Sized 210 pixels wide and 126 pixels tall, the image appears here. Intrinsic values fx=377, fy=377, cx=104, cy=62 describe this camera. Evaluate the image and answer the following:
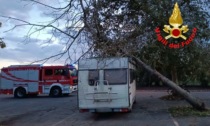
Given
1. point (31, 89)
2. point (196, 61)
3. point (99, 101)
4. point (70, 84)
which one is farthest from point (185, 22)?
point (31, 89)

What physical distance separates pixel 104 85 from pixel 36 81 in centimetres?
1736

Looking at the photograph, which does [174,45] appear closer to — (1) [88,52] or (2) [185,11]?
(2) [185,11]

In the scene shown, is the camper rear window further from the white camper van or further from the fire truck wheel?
the fire truck wheel

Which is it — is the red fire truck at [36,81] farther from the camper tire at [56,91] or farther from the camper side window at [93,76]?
the camper side window at [93,76]

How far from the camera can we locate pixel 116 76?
17703 mm

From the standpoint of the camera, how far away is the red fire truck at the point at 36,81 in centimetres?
3347

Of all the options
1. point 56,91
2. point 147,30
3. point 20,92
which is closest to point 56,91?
point 56,91

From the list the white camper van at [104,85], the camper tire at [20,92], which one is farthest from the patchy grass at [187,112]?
the camper tire at [20,92]

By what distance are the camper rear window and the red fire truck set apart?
15842 mm

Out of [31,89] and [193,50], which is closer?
[193,50]

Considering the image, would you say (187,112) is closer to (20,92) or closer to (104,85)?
(104,85)

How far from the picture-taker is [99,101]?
57.3 feet

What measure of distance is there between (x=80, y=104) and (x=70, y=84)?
52.3 ft

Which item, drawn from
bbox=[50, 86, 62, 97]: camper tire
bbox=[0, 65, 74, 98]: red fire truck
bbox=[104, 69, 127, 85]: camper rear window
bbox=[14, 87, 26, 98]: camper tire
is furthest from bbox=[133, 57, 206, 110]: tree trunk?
bbox=[14, 87, 26, 98]: camper tire
